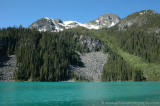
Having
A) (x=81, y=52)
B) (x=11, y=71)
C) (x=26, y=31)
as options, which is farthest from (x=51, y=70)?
(x=26, y=31)

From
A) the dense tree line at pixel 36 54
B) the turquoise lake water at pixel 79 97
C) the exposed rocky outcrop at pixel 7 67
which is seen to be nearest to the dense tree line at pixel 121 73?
the dense tree line at pixel 36 54

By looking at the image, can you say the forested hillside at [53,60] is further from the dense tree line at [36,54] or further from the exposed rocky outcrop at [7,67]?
the exposed rocky outcrop at [7,67]

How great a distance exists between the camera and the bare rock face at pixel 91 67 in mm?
134075

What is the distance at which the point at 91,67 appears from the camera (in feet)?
507

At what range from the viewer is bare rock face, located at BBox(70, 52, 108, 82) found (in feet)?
440

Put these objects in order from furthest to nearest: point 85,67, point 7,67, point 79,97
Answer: point 85,67 < point 7,67 < point 79,97

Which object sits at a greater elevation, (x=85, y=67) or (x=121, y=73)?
(x=85, y=67)

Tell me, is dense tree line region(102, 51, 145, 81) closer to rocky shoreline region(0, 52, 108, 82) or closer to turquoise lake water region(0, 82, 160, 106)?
rocky shoreline region(0, 52, 108, 82)

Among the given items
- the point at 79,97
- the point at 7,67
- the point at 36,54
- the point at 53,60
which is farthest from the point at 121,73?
the point at 79,97

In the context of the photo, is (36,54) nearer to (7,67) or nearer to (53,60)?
(53,60)

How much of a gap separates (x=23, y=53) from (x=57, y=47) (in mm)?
40038

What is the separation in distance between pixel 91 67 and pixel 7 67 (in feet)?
237

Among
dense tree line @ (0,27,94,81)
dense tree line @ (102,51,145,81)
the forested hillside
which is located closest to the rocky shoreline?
the forested hillside

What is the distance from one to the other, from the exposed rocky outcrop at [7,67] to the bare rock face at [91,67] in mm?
48257
